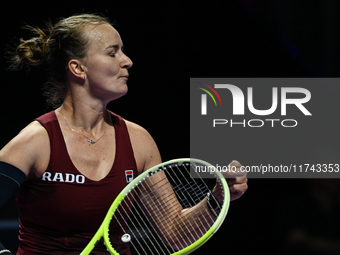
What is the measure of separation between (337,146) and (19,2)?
5.88 ft

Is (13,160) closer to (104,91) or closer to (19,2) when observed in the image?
(104,91)

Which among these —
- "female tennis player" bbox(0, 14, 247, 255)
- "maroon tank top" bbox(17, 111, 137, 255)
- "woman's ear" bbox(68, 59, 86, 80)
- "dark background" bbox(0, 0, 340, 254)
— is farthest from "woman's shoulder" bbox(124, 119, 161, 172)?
"dark background" bbox(0, 0, 340, 254)

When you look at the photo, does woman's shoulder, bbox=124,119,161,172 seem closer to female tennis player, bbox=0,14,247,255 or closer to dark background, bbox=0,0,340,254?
female tennis player, bbox=0,14,247,255

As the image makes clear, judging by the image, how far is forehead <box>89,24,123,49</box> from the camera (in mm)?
1310

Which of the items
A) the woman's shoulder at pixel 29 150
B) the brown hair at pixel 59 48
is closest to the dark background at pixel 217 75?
the brown hair at pixel 59 48

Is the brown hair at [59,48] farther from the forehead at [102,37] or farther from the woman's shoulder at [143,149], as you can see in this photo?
the woman's shoulder at [143,149]

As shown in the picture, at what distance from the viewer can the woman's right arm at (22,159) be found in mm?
1155

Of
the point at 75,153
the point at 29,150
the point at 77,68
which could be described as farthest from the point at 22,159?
the point at 77,68

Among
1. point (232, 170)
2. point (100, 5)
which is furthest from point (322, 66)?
point (232, 170)

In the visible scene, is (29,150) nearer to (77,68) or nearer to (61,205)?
(61,205)

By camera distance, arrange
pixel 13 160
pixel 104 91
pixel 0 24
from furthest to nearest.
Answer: pixel 0 24
pixel 104 91
pixel 13 160

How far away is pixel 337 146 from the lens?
2369 millimetres

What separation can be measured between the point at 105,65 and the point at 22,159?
14.1 inches

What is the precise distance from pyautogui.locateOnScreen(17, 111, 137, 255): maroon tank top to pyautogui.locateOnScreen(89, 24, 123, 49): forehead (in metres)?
0.27
